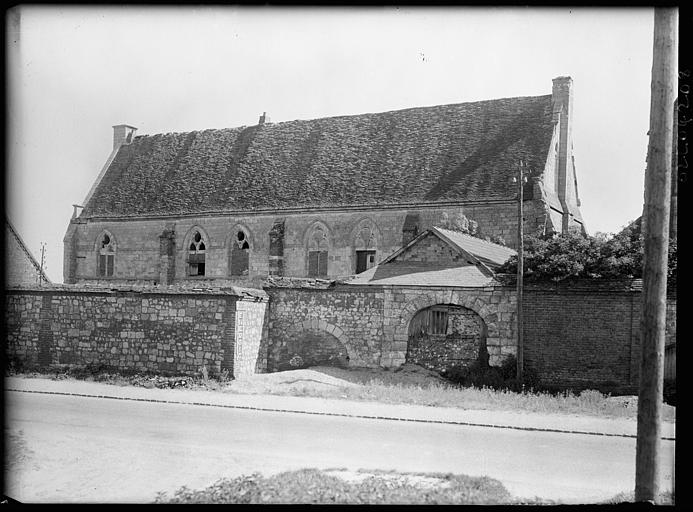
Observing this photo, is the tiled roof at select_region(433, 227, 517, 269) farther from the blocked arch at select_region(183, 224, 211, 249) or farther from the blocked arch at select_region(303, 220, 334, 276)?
the blocked arch at select_region(183, 224, 211, 249)

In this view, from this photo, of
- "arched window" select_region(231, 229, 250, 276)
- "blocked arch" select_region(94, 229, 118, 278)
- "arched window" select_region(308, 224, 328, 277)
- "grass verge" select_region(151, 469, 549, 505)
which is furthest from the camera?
"blocked arch" select_region(94, 229, 118, 278)

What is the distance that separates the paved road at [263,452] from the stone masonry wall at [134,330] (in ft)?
16.4

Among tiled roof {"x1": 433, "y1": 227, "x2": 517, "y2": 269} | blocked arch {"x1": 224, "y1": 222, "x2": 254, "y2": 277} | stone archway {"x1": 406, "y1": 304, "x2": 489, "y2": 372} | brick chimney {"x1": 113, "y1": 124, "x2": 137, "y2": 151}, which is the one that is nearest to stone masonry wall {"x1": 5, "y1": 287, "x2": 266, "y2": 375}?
stone archway {"x1": 406, "y1": 304, "x2": 489, "y2": 372}

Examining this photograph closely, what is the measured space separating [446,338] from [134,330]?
9.59 m

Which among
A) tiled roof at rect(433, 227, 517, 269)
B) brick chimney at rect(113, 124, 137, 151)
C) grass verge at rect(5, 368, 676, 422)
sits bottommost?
grass verge at rect(5, 368, 676, 422)

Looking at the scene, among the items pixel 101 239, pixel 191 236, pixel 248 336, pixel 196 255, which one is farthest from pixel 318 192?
pixel 101 239

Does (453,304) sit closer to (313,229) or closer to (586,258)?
(586,258)

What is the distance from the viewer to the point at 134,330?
19750mm

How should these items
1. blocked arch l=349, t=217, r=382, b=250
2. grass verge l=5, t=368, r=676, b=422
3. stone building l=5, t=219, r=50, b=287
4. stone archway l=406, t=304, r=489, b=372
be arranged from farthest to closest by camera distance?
blocked arch l=349, t=217, r=382, b=250 → stone building l=5, t=219, r=50, b=287 → stone archway l=406, t=304, r=489, b=372 → grass verge l=5, t=368, r=676, b=422

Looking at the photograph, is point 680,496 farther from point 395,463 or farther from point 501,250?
point 501,250

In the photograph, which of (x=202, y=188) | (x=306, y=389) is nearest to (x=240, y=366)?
(x=306, y=389)

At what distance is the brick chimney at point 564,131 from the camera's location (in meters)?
28.1

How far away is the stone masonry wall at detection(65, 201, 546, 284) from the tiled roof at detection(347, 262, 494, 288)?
6.48 meters

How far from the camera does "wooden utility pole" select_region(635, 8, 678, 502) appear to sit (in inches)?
308
